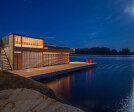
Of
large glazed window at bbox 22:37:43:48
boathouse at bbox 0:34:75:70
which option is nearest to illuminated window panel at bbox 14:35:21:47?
boathouse at bbox 0:34:75:70

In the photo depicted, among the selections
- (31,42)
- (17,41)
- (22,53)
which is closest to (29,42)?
(31,42)

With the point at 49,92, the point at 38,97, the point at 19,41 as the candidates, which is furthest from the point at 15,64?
the point at 38,97

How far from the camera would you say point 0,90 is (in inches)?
193

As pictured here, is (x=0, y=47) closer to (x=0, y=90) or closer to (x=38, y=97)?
(x=0, y=90)

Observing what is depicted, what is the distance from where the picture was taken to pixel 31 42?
15750 mm

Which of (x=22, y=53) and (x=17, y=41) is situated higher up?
(x=17, y=41)

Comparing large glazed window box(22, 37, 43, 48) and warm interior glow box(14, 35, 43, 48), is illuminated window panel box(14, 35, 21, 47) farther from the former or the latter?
large glazed window box(22, 37, 43, 48)

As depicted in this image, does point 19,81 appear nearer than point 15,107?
No

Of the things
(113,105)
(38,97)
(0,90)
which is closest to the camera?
(38,97)

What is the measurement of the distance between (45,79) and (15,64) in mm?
4873

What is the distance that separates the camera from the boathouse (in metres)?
13.3

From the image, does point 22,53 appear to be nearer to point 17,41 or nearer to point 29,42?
point 17,41

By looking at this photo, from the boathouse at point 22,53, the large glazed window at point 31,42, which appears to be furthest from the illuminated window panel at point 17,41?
the large glazed window at point 31,42

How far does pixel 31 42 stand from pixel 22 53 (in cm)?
238
